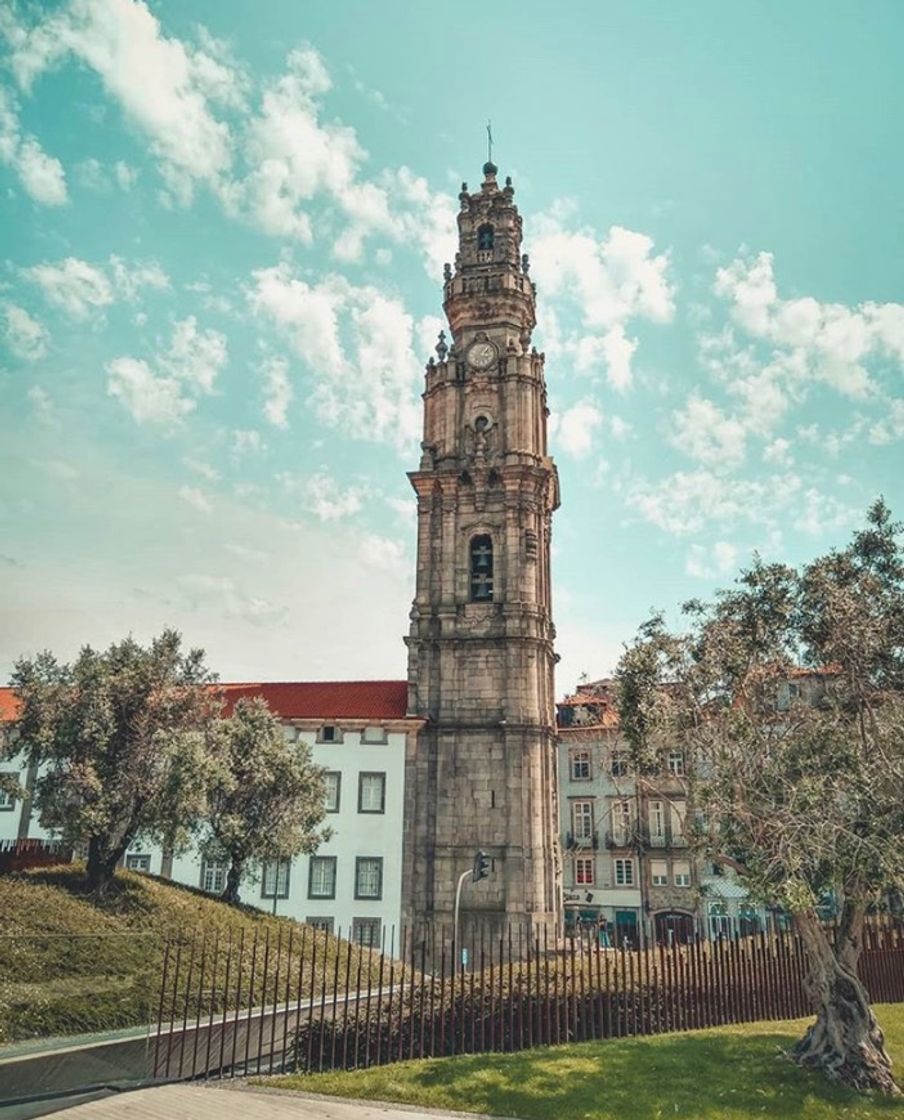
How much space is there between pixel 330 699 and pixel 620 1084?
98.5 feet

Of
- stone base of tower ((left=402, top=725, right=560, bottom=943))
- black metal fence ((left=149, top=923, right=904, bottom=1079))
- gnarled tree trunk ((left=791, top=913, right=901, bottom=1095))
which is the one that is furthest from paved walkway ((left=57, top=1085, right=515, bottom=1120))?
stone base of tower ((left=402, top=725, right=560, bottom=943))

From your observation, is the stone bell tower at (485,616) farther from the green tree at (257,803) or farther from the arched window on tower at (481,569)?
the green tree at (257,803)

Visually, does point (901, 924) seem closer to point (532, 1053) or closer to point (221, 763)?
point (532, 1053)

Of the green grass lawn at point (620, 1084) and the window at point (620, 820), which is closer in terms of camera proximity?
the green grass lawn at point (620, 1084)

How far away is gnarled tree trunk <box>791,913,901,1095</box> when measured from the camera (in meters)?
13.2

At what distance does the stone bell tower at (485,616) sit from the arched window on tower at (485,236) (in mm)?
95

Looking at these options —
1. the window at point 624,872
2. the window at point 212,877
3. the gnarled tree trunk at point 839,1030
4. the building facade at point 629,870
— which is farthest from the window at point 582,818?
the gnarled tree trunk at point 839,1030

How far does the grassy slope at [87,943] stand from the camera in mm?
14375

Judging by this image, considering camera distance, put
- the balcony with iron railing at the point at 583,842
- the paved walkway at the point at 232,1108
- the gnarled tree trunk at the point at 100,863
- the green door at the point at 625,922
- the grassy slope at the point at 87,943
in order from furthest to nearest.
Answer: the balcony with iron railing at the point at 583,842
the green door at the point at 625,922
the gnarled tree trunk at the point at 100,863
the grassy slope at the point at 87,943
the paved walkway at the point at 232,1108

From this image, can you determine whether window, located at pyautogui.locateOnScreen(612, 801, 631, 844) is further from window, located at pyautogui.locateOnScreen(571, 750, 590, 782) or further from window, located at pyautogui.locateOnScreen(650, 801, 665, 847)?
window, located at pyautogui.locateOnScreen(571, 750, 590, 782)

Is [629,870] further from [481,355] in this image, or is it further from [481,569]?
[481,355]

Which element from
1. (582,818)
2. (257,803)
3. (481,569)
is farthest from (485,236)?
(582,818)

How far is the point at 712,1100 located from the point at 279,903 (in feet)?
89.9

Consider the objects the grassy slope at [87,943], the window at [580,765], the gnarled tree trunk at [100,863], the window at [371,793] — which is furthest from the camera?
the window at [580,765]
